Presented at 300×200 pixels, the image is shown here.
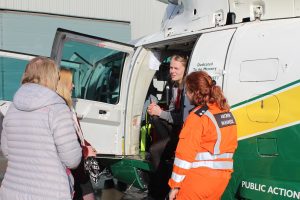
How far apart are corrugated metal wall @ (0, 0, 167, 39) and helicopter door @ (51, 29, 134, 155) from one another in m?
9.66

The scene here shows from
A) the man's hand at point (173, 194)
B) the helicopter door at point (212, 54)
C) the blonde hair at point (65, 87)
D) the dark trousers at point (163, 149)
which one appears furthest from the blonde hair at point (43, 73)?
the dark trousers at point (163, 149)

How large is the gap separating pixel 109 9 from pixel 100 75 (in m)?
10.3

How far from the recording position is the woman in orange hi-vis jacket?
322cm

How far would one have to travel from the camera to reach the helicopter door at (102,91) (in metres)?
5.54

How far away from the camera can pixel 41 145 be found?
2838mm

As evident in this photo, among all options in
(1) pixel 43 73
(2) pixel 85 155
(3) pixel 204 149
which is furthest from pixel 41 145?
(3) pixel 204 149

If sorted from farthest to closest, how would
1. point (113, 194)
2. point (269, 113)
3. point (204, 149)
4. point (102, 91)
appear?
point (113, 194)
point (102, 91)
point (269, 113)
point (204, 149)

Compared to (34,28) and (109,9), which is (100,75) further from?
(109,9)

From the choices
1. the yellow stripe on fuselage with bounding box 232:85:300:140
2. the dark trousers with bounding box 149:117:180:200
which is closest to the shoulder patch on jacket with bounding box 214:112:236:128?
the yellow stripe on fuselage with bounding box 232:85:300:140

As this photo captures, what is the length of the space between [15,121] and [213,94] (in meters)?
1.45

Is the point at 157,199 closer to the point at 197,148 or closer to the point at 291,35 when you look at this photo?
the point at 197,148

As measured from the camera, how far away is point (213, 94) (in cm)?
337

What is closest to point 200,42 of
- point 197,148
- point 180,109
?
point 180,109

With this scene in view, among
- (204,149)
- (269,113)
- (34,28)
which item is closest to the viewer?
(204,149)
